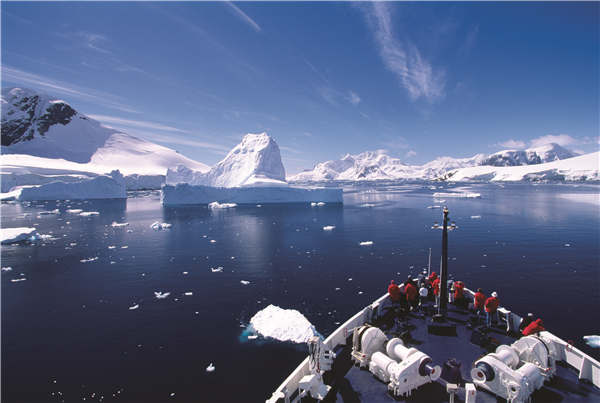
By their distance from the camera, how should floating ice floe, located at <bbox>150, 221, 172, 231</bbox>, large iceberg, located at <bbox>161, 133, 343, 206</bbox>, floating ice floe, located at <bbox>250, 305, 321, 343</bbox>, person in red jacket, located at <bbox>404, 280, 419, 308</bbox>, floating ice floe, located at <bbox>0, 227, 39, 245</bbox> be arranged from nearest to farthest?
person in red jacket, located at <bbox>404, 280, 419, 308</bbox>
floating ice floe, located at <bbox>250, 305, 321, 343</bbox>
floating ice floe, located at <bbox>0, 227, 39, 245</bbox>
floating ice floe, located at <bbox>150, 221, 172, 231</bbox>
large iceberg, located at <bbox>161, 133, 343, 206</bbox>

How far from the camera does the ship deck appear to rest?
6.56 meters

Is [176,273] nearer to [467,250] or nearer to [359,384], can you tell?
[359,384]

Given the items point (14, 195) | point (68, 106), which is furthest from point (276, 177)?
point (68, 106)

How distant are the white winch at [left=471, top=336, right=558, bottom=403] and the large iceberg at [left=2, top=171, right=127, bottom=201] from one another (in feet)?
318

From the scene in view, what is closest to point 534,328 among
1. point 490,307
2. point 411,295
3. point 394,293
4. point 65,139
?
point 490,307

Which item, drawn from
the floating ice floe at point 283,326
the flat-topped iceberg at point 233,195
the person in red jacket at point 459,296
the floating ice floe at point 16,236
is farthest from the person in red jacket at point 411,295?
the flat-topped iceberg at point 233,195

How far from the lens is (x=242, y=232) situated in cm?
3556

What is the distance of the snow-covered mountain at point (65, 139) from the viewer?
135500mm

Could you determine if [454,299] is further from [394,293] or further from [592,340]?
[592,340]

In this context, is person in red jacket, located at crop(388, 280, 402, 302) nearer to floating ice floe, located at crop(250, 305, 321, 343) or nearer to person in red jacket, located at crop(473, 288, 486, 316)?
person in red jacket, located at crop(473, 288, 486, 316)

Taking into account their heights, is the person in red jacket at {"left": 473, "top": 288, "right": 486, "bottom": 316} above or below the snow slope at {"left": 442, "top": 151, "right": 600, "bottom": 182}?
below

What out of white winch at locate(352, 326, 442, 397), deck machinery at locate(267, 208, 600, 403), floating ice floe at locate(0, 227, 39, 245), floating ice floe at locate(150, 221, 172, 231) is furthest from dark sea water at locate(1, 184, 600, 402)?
white winch at locate(352, 326, 442, 397)

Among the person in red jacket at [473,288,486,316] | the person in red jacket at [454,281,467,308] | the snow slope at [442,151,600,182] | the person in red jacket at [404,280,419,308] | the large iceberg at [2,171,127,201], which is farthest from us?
the snow slope at [442,151,600,182]

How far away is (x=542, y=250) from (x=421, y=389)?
81.1 feet
